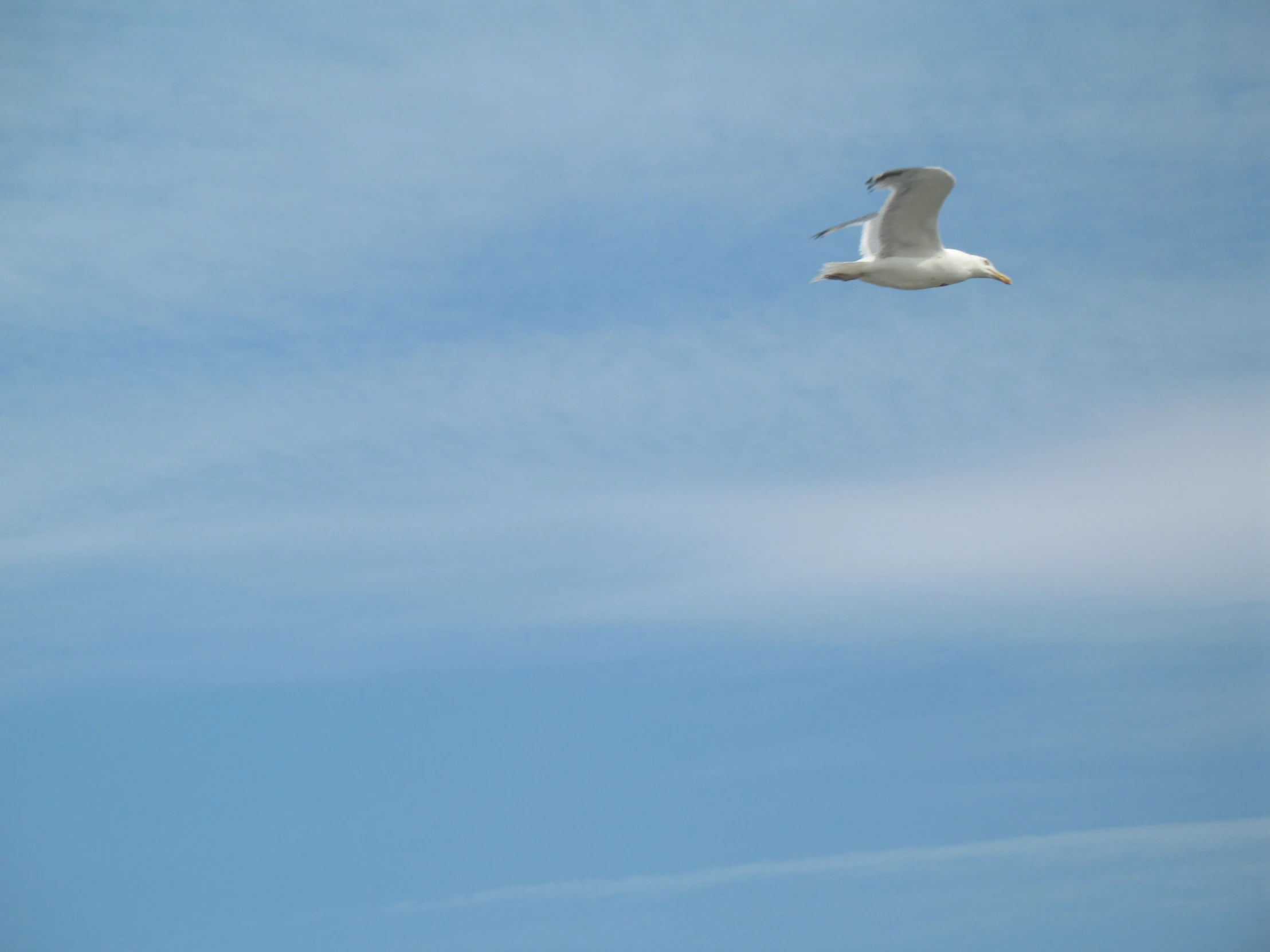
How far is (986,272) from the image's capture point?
25.2 metres

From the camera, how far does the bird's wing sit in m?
21.9

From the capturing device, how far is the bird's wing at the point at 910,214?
21.9 metres

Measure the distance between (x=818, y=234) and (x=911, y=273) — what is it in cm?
157

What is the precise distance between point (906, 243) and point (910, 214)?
715mm

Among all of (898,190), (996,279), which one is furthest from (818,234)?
(996,279)

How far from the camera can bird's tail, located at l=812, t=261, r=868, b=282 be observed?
22.9 meters

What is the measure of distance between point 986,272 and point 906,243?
2.40 m

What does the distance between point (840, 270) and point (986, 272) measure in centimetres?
347

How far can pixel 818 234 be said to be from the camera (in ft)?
76.1

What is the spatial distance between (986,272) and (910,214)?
2.96 m

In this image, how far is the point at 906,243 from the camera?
23.4m

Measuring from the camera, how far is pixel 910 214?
74.7ft

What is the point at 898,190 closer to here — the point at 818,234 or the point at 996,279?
the point at 818,234

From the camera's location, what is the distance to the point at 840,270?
904 inches
